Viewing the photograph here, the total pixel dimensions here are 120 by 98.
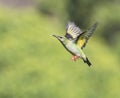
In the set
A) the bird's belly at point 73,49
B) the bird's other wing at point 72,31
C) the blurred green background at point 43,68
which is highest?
the blurred green background at point 43,68

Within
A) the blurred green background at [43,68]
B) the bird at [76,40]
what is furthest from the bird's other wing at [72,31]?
the blurred green background at [43,68]

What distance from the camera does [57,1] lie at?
30828 millimetres

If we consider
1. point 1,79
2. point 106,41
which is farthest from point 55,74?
point 106,41

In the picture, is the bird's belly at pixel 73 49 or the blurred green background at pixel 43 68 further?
the blurred green background at pixel 43 68

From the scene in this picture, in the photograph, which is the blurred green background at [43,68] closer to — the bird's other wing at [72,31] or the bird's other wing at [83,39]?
the bird's other wing at [72,31]

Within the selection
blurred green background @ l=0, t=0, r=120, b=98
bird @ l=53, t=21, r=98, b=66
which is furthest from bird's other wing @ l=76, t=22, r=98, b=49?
blurred green background @ l=0, t=0, r=120, b=98

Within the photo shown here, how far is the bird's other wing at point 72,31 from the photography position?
11.3ft

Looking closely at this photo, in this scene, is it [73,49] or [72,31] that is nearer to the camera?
[73,49]

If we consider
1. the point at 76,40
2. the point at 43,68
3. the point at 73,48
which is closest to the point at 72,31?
the point at 76,40

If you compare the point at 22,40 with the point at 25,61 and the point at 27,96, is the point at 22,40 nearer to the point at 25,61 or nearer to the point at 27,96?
the point at 25,61

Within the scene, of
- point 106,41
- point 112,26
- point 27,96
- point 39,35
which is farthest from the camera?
point 112,26

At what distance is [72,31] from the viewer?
357 cm

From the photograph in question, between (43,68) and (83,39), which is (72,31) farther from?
(43,68)

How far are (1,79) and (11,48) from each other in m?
1.82
